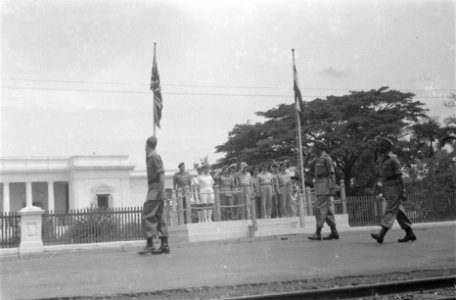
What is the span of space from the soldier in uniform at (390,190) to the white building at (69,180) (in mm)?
38381

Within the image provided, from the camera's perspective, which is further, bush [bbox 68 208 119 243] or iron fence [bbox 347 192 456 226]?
iron fence [bbox 347 192 456 226]

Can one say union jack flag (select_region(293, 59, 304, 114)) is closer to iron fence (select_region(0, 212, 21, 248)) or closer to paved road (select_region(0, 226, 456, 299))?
iron fence (select_region(0, 212, 21, 248))

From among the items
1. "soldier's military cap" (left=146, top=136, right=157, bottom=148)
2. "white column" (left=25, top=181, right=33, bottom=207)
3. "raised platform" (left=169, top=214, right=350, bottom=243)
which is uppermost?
"white column" (left=25, top=181, right=33, bottom=207)

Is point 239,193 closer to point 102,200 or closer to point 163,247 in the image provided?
point 163,247

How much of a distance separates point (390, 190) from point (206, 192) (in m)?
7.49

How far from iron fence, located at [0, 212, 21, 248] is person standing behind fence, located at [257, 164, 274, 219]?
23.5ft

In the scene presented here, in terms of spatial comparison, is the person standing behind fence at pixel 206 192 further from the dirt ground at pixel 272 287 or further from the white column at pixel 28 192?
the white column at pixel 28 192

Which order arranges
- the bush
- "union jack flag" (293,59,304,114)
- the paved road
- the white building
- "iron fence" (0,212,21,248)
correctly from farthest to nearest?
the white building
"union jack flag" (293,59,304,114)
the bush
"iron fence" (0,212,21,248)
the paved road

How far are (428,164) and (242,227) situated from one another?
1734 cm

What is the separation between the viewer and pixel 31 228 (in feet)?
53.6

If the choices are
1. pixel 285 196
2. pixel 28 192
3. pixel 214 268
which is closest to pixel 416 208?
pixel 285 196

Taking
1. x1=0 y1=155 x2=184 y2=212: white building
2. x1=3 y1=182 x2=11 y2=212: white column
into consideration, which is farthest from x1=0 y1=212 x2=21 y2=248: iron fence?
x1=3 y1=182 x2=11 y2=212: white column

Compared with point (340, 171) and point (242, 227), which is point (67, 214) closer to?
point (242, 227)

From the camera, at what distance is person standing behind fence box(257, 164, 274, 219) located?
706 inches
